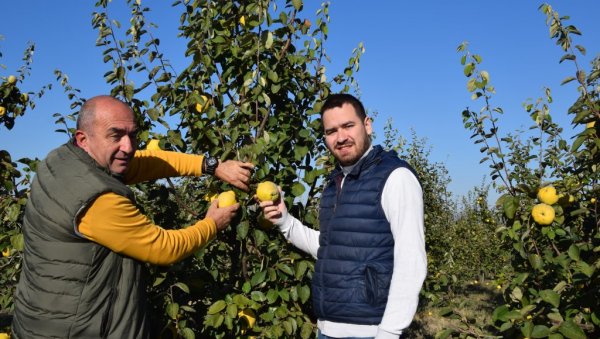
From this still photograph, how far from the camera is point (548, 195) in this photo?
8.00ft

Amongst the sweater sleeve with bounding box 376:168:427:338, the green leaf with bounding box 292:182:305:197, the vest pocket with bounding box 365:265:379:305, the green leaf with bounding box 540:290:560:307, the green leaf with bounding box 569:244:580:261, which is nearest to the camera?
the sweater sleeve with bounding box 376:168:427:338

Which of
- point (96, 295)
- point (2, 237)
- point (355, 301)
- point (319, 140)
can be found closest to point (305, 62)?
point (319, 140)

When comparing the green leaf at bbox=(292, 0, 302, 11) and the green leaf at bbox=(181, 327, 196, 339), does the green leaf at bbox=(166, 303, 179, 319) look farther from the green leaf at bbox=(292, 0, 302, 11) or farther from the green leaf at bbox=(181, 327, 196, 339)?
the green leaf at bbox=(292, 0, 302, 11)

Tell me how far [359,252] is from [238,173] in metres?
0.81

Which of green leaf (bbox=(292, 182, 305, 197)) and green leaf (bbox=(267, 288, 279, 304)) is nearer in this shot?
green leaf (bbox=(267, 288, 279, 304))

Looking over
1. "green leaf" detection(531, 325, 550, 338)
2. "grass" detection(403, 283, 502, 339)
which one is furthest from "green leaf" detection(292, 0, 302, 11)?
"grass" detection(403, 283, 502, 339)

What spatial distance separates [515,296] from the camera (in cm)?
246

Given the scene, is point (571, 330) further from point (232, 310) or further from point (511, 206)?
point (232, 310)

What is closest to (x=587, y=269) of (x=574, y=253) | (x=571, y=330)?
(x=574, y=253)

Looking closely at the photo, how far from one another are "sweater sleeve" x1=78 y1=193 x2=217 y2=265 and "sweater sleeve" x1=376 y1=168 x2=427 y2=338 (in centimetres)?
92

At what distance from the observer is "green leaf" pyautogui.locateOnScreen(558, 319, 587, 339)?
1966 millimetres

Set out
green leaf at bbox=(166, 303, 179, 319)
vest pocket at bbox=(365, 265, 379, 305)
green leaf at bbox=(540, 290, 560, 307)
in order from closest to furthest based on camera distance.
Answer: vest pocket at bbox=(365, 265, 379, 305)
green leaf at bbox=(540, 290, 560, 307)
green leaf at bbox=(166, 303, 179, 319)

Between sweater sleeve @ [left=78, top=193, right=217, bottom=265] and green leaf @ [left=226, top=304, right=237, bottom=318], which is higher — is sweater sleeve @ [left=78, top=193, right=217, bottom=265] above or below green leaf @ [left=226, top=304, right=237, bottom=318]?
above

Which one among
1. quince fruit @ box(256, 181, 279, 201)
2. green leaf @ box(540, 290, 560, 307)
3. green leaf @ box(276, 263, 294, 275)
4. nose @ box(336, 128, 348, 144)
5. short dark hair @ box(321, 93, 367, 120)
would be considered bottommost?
green leaf @ box(540, 290, 560, 307)
